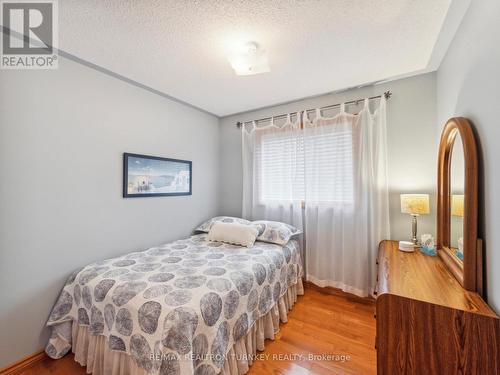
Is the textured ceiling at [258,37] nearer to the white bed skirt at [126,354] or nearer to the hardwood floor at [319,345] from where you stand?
the white bed skirt at [126,354]

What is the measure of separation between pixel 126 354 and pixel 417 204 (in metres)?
2.55

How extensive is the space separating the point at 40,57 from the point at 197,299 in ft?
7.37

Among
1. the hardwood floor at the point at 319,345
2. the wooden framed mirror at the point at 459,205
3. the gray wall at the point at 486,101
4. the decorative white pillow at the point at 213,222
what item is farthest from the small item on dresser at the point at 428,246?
the decorative white pillow at the point at 213,222

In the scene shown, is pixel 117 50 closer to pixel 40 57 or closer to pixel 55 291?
pixel 40 57

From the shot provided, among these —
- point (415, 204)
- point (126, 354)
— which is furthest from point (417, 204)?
point (126, 354)

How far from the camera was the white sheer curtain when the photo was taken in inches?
92.3

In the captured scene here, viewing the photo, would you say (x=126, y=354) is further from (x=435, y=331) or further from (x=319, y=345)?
(x=435, y=331)

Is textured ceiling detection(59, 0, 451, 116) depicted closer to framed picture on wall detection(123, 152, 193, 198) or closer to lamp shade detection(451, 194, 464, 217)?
framed picture on wall detection(123, 152, 193, 198)

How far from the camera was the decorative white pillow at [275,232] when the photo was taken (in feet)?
Result: 8.14

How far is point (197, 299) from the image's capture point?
1318 millimetres

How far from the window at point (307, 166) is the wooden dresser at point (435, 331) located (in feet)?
4.77

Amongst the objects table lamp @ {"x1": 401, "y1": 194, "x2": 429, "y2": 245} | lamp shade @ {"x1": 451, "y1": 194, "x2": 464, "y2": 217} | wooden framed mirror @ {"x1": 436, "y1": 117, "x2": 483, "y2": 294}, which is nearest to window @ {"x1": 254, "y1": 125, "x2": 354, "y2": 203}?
table lamp @ {"x1": 401, "y1": 194, "x2": 429, "y2": 245}

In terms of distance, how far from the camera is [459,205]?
1377 millimetres

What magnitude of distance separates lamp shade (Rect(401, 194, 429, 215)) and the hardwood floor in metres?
1.16
